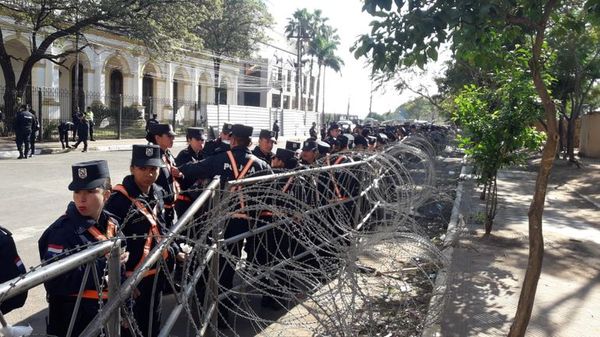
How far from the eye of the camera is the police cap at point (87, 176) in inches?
114

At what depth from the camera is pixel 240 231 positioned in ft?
14.4

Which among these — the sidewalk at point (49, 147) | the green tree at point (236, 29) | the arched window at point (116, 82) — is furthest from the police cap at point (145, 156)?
the green tree at point (236, 29)

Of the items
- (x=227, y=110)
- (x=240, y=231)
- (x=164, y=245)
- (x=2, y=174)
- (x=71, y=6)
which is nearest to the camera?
(x=164, y=245)

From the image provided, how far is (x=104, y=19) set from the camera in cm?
2088

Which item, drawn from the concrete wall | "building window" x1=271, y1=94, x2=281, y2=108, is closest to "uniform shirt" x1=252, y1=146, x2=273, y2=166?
the concrete wall

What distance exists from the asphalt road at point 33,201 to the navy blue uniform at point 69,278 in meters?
1.54

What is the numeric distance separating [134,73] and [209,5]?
11.7 meters

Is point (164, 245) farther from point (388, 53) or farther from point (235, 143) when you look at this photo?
point (235, 143)

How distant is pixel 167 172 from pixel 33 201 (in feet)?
17.1

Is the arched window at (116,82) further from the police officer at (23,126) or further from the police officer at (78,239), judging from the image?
the police officer at (78,239)

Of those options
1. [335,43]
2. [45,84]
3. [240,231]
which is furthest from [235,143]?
[335,43]

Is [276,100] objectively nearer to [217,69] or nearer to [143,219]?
[217,69]

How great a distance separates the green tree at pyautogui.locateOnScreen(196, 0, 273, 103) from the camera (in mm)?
40406

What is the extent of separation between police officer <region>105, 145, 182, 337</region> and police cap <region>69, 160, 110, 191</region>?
14.6 inches
